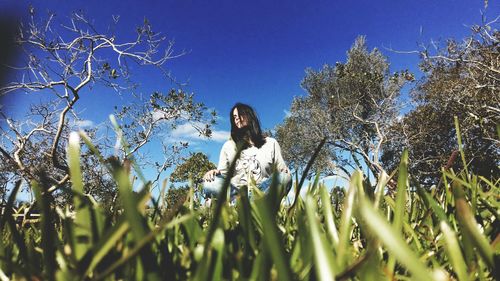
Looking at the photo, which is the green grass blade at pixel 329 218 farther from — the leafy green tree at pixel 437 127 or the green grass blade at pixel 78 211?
the leafy green tree at pixel 437 127

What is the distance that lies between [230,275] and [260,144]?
16.7ft

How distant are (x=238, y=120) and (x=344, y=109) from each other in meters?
21.8

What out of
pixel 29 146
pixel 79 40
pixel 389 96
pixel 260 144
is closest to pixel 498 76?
pixel 389 96

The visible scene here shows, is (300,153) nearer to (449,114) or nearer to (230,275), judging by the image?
(449,114)

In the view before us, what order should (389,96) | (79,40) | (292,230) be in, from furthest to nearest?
(389,96)
(79,40)
(292,230)

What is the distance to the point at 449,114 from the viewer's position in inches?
808

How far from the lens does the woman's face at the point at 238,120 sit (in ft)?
18.4

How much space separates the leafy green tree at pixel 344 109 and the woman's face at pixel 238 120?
18671 mm

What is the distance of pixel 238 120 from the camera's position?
5.76 m

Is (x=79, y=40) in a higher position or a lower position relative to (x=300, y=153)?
lower

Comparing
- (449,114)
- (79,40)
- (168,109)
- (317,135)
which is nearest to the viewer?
(79,40)

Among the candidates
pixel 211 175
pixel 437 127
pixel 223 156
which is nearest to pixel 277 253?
pixel 211 175

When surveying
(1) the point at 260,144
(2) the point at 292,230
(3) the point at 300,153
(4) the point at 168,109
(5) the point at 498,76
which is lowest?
(2) the point at 292,230

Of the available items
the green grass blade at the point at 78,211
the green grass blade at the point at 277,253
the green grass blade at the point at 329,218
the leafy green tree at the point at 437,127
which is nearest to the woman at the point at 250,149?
the green grass blade at the point at 329,218
